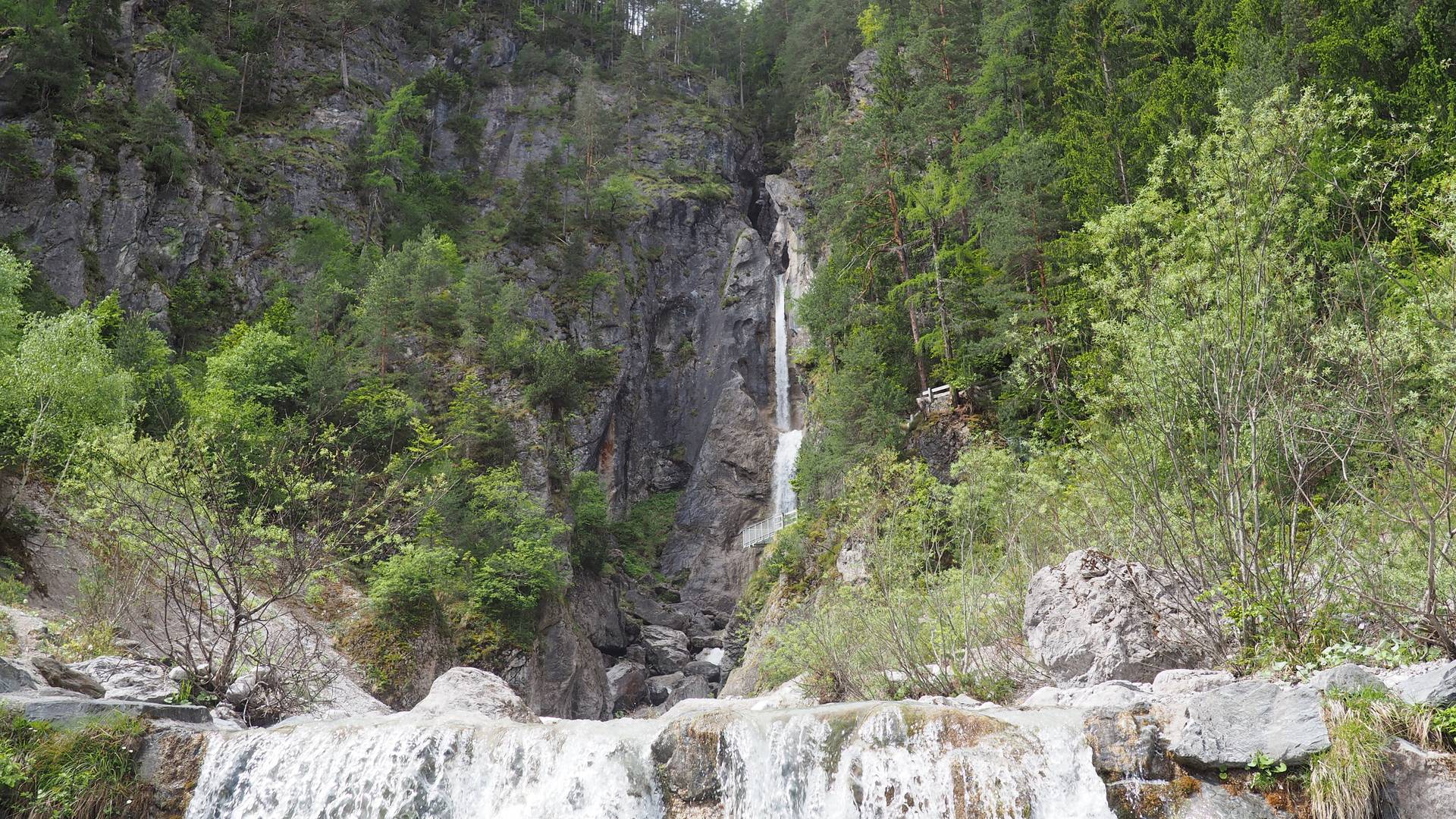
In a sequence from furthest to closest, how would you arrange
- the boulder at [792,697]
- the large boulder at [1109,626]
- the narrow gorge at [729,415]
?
1. the boulder at [792,697]
2. the large boulder at [1109,626]
3. the narrow gorge at [729,415]

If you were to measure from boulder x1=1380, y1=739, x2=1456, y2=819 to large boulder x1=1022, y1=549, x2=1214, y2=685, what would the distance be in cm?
304

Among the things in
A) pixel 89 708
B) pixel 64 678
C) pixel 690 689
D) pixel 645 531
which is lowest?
pixel 690 689

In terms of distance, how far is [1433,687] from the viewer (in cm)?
647

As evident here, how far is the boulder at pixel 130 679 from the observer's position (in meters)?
11.4

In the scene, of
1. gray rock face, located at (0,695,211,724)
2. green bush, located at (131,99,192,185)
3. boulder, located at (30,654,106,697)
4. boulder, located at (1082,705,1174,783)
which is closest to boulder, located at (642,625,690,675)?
Answer: gray rock face, located at (0,695,211,724)

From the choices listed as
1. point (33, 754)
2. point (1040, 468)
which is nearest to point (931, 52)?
point (1040, 468)

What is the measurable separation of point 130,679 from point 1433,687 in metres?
15.6

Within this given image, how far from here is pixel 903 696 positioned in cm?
1182

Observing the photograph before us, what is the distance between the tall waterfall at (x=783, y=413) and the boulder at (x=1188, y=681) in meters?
25.1

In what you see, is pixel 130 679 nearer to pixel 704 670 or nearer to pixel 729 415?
pixel 704 670

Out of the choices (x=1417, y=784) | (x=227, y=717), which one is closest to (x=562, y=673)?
(x=227, y=717)

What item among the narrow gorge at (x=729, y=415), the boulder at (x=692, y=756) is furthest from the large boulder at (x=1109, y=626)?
the boulder at (x=692, y=756)

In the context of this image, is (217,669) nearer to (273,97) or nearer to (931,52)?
(931,52)

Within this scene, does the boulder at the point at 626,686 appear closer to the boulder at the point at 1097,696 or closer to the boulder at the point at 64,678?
the boulder at the point at 64,678
